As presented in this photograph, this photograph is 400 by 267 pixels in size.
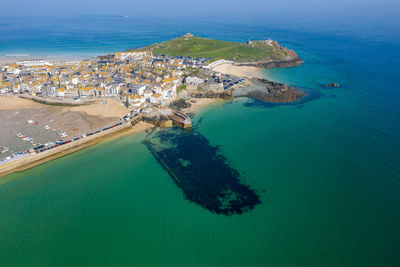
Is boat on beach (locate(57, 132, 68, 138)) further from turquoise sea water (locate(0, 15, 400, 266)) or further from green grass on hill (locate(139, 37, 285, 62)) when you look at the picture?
green grass on hill (locate(139, 37, 285, 62))

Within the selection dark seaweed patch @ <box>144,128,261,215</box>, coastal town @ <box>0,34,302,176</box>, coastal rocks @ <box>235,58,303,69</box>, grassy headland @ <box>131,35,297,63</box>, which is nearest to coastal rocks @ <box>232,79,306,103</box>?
coastal town @ <box>0,34,302,176</box>

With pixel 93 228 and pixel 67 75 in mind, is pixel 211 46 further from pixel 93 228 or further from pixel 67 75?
pixel 93 228

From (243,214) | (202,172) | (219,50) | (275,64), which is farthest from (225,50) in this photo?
(243,214)

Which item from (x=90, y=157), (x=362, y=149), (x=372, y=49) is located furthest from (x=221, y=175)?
(x=372, y=49)

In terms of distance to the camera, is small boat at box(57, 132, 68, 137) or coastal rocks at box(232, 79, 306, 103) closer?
small boat at box(57, 132, 68, 137)

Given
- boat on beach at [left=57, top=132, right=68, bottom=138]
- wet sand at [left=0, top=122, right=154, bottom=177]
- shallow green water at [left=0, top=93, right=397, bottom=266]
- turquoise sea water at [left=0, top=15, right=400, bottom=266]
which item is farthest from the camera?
boat on beach at [left=57, top=132, right=68, bottom=138]

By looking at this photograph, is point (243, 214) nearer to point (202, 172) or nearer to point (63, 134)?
point (202, 172)
